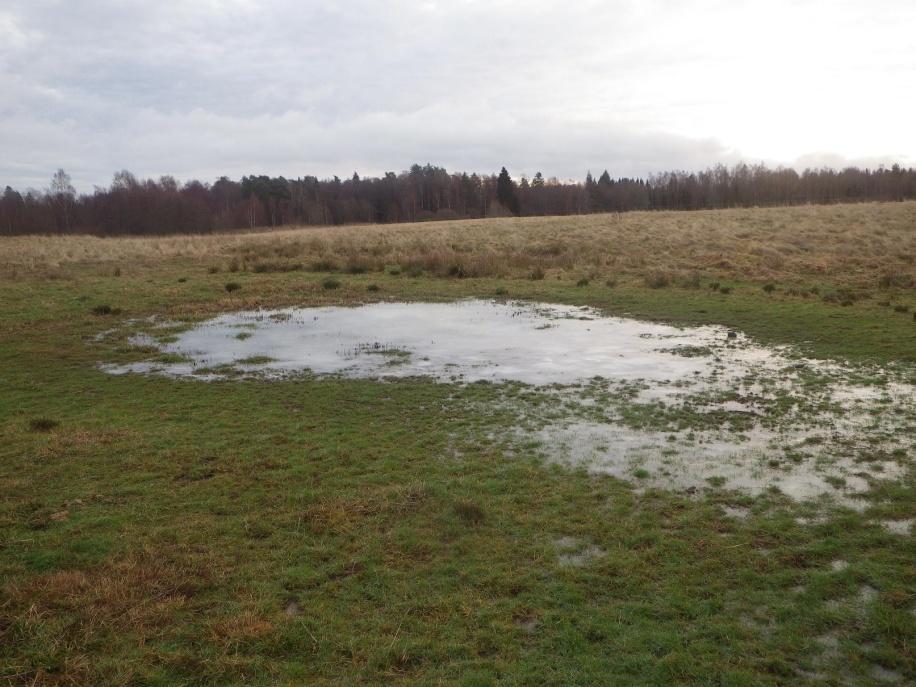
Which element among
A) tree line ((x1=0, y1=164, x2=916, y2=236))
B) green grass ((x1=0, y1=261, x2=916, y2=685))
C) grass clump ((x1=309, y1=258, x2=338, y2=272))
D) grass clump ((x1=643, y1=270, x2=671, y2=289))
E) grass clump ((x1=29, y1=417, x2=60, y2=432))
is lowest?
green grass ((x1=0, y1=261, x2=916, y2=685))

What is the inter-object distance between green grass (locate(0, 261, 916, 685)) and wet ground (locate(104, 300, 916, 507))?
67 cm

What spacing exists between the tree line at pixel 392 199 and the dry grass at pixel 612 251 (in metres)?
41.4

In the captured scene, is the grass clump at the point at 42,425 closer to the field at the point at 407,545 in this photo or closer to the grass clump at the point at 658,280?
the field at the point at 407,545

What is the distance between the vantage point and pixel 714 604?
5.17 m

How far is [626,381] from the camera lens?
41.2 feet

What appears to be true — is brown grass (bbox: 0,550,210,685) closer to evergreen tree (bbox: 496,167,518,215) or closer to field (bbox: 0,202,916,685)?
field (bbox: 0,202,916,685)

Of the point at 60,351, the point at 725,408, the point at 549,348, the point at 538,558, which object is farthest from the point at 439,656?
the point at 60,351

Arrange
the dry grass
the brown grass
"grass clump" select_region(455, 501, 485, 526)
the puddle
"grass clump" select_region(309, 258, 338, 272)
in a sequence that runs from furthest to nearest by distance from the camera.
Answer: "grass clump" select_region(309, 258, 338, 272), the dry grass, the puddle, "grass clump" select_region(455, 501, 485, 526), the brown grass

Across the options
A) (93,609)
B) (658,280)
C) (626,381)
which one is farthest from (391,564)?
(658,280)

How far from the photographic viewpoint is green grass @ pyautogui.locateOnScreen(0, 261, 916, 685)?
15.0 ft

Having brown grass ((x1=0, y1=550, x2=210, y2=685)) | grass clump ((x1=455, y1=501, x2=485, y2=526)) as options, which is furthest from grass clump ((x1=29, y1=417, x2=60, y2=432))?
grass clump ((x1=455, y1=501, x2=485, y2=526))

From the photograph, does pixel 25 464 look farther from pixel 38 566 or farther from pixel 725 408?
pixel 725 408

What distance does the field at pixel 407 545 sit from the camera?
15.1 ft

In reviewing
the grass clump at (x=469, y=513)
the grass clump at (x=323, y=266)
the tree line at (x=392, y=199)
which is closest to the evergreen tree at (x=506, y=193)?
the tree line at (x=392, y=199)
